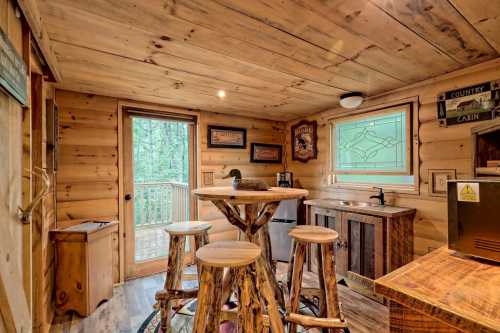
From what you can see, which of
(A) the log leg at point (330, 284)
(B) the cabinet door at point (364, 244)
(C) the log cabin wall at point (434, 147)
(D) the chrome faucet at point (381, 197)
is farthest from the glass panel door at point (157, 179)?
(C) the log cabin wall at point (434, 147)

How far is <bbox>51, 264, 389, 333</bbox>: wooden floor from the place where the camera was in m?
1.96

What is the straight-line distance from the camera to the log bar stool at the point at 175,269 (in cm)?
175

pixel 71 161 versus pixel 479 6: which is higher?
pixel 479 6

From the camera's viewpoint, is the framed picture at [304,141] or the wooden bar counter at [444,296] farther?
the framed picture at [304,141]

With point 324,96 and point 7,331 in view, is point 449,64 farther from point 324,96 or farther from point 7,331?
point 7,331

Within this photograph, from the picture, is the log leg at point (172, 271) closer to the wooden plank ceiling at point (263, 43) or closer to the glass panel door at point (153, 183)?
the glass panel door at point (153, 183)

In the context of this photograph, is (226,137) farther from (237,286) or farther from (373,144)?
(237,286)

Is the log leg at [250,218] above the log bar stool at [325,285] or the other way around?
above

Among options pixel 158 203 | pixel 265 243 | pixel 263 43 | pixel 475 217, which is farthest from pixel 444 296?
pixel 158 203

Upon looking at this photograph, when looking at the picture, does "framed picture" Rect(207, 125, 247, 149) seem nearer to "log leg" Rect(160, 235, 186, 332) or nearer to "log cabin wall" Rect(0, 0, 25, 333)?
"log leg" Rect(160, 235, 186, 332)

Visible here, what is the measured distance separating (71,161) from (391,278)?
293 cm

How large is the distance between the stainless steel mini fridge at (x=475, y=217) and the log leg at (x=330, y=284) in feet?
2.37

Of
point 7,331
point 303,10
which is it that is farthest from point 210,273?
point 303,10

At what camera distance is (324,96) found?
2756 mm
